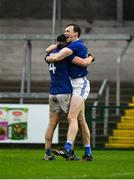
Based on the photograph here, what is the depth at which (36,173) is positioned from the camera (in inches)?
407

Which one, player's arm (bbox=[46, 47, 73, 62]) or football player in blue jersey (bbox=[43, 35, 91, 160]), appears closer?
player's arm (bbox=[46, 47, 73, 62])

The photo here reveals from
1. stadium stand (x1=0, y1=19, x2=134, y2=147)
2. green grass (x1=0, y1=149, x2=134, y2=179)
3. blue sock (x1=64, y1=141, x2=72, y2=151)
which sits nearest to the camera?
green grass (x1=0, y1=149, x2=134, y2=179)

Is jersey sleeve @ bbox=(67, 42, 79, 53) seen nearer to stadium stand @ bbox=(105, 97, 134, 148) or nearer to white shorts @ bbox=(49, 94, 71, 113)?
white shorts @ bbox=(49, 94, 71, 113)

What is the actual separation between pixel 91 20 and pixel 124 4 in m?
1.39

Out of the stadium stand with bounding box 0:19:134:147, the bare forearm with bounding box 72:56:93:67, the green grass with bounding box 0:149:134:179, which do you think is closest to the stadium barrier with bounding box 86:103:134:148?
the stadium stand with bounding box 0:19:134:147

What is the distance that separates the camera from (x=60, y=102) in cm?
1237

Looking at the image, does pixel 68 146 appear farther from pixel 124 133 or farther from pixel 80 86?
pixel 124 133

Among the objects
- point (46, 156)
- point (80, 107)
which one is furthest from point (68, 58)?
point (46, 156)

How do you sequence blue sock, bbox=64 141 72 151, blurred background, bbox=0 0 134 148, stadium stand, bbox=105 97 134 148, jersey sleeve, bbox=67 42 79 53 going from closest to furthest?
blue sock, bbox=64 141 72 151
jersey sleeve, bbox=67 42 79 53
stadium stand, bbox=105 97 134 148
blurred background, bbox=0 0 134 148

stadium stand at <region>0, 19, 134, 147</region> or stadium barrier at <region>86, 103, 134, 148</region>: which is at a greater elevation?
stadium stand at <region>0, 19, 134, 147</region>

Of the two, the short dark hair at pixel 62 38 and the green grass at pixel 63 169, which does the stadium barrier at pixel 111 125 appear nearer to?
the green grass at pixel 63 169

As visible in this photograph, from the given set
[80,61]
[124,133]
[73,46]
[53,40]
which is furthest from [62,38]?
[53,40]

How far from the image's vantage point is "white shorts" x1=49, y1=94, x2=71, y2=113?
12336 millimetres

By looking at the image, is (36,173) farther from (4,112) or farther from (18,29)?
(18,29)
